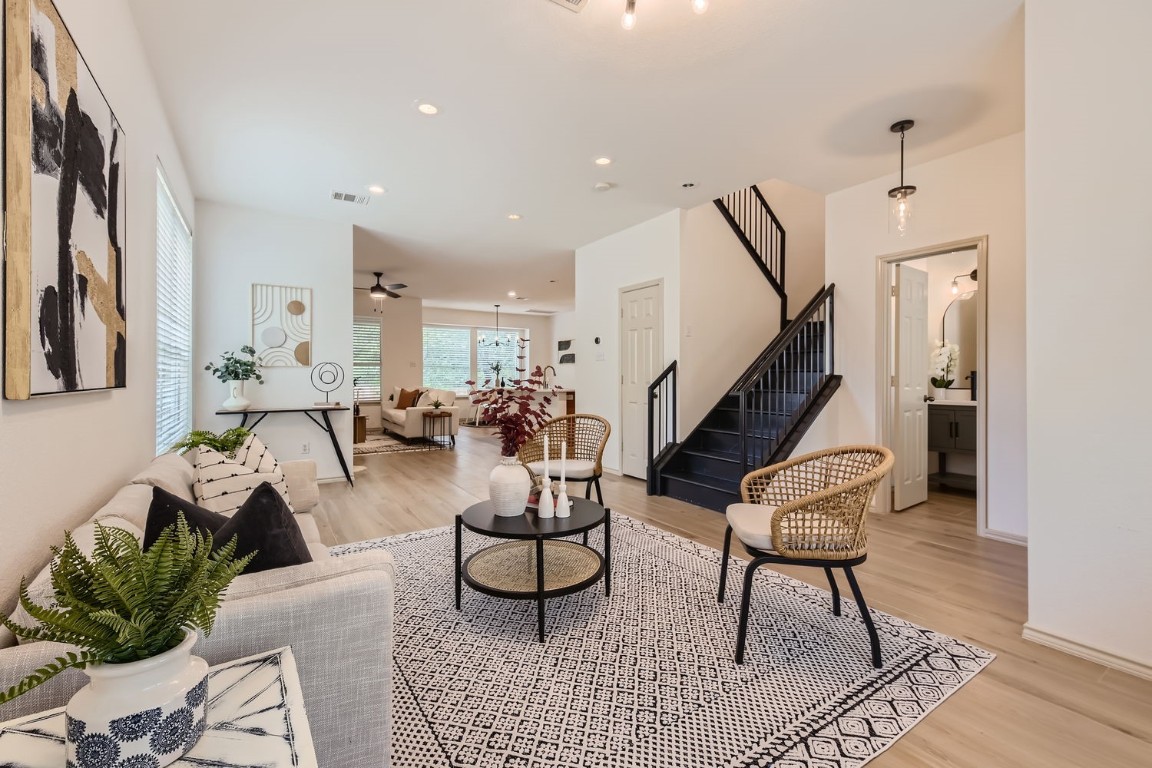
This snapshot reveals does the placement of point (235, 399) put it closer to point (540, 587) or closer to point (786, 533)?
point (540, 587)

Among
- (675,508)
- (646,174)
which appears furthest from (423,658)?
(646,174)

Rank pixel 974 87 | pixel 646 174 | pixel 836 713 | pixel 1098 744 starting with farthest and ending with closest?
pixel 646 174 → pixel 974 87 → pixel 836 713 → pixel 1098 744

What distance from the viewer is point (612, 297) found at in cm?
580

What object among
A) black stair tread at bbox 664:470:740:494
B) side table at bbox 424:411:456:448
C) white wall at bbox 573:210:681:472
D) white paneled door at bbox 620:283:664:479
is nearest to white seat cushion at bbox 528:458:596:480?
black stair tread at bbox 664:470:740:494

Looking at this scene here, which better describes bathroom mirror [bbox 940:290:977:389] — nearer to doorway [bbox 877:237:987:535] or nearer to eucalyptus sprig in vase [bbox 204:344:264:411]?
doorway [bbox 877:237:987:535]

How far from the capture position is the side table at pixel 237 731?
0.78m

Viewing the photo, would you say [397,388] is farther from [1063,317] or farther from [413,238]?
[1063,317]

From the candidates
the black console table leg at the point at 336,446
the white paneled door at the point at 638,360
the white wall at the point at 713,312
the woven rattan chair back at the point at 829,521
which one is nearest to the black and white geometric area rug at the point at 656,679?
the woven rattan chair back at the point at 829,521

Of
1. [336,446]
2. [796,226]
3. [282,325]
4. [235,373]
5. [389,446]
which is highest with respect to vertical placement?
[796,226]

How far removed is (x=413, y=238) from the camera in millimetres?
5848

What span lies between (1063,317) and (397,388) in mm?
9446

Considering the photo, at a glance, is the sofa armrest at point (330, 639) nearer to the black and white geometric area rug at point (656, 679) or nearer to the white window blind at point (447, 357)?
the black and white geometric area rug at point (656, 679)

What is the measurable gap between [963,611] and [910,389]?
2374 millimetres

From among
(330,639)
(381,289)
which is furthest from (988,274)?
(381,289)
